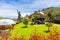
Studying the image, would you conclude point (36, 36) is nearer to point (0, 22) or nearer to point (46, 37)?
point (46, 37)

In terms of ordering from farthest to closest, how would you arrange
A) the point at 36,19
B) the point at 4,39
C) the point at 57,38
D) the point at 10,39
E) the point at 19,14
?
the point at 19,14 → the point at 36,19 → the point at 10,39 → the point at 4,39 → the point at 57,38

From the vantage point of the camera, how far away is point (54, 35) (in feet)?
19.3

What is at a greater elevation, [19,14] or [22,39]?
[22,39]

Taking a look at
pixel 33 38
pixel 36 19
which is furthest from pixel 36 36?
pixel 36 19

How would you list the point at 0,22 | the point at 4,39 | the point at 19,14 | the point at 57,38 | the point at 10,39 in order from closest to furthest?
the point at 57,38 → the point at 4,39 → the point at 10,39 → the point at 0,22 → the point at 19,14

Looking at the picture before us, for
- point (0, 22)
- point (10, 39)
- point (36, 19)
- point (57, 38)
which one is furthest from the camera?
point (36, 19)

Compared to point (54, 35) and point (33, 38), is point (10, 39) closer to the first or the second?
point (33, 38)

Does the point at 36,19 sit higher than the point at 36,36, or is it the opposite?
the point at 36,36

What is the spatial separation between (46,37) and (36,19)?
193 ft

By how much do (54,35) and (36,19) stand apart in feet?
192

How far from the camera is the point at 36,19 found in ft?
212

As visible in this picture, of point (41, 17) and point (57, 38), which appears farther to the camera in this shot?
point (41, 17)

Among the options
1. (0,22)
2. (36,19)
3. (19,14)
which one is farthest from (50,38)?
(19,14)

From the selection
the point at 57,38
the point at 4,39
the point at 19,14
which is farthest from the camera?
the point at 19,14
